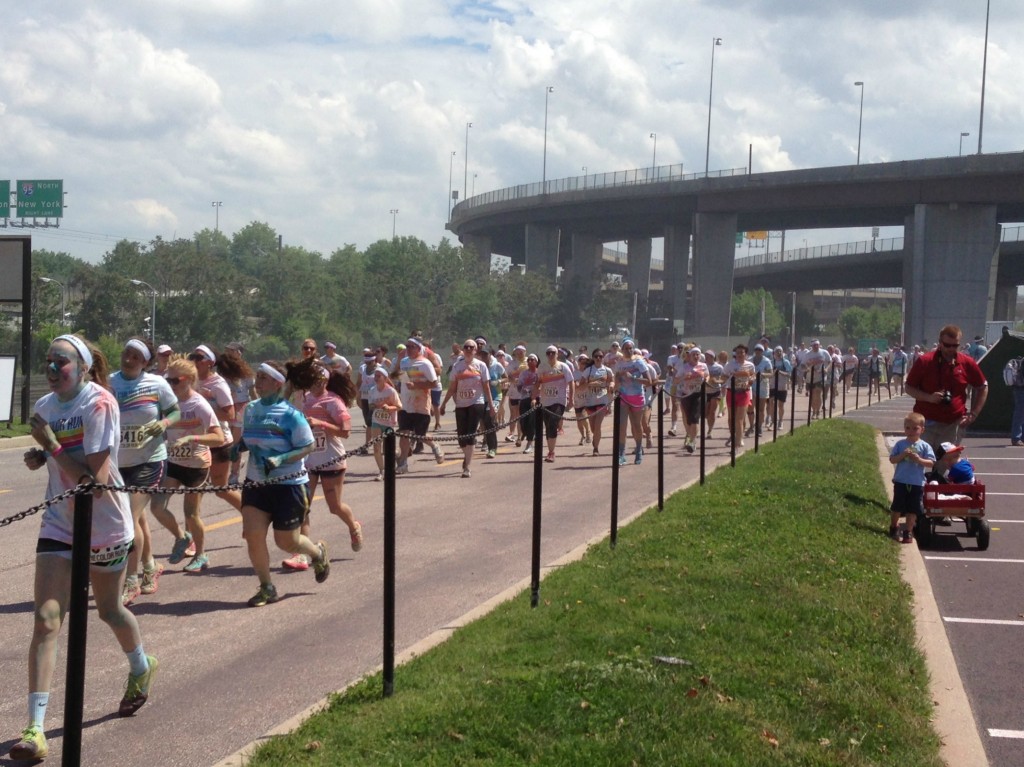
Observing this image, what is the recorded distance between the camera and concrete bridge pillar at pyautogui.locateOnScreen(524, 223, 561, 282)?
87438mm

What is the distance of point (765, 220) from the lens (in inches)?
2963

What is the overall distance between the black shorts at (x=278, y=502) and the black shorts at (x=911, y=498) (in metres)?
5.81

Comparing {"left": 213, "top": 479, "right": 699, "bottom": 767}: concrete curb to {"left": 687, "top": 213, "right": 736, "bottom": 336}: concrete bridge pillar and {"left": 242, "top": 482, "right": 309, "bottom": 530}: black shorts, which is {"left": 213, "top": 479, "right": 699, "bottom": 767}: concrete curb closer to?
{"left": 242, "top": 482, "right": 309, "bottom": 530}: black shorts

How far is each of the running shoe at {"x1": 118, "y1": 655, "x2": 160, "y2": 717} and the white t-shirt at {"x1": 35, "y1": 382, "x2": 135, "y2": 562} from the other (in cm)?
79

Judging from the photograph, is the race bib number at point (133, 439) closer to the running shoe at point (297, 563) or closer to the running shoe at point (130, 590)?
the running shoe at point (130, 590)

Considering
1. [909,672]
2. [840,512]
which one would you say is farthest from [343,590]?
[840,512]

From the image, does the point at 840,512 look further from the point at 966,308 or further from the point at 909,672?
the point at 966,308

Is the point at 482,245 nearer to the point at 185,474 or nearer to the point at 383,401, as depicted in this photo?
the point at 383,401

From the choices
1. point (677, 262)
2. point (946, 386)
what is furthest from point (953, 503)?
point (677, 262)

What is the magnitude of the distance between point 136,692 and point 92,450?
52.3 inches

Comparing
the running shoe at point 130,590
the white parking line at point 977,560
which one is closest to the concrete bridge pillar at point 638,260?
the white parking line at point 977,560

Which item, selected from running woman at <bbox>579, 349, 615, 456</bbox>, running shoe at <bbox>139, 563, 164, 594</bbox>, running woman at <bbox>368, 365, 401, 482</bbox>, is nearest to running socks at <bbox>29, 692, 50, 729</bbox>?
running shoe at <bbox>139, 563, 164, 594</bbox>

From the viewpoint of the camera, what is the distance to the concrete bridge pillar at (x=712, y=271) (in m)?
74.6

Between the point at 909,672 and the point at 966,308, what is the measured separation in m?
64.4
